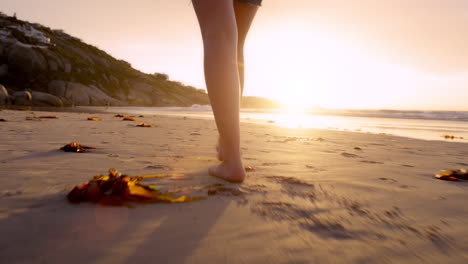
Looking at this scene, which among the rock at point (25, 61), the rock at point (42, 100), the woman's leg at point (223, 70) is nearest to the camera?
the woman's leg at point (223, 70)

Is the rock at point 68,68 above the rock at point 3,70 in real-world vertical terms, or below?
above

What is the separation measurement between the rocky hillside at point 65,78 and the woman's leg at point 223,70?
23.0 metres

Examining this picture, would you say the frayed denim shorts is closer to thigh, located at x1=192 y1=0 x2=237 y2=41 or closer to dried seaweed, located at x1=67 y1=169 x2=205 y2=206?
thigh, located at x1=192 y1=0 x2=237 y2=41

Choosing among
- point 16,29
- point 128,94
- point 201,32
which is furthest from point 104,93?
point 201,32

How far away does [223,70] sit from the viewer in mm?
1222

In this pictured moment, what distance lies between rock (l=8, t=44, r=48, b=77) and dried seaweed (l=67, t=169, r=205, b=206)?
37.6 meters

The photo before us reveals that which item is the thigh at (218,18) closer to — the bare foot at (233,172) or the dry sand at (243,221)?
the bare foot at (233,172)

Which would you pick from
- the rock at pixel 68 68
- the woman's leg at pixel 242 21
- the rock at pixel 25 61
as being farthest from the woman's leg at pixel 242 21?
the rock at pixel 68 68

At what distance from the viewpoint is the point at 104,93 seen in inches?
1267

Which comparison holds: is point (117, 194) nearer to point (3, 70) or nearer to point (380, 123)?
point (380, 123)

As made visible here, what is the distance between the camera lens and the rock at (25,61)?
2978 cm

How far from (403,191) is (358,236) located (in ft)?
2.13

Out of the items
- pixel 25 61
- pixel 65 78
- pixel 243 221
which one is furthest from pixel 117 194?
pixel 25 61

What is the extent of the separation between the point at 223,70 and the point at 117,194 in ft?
2.34
